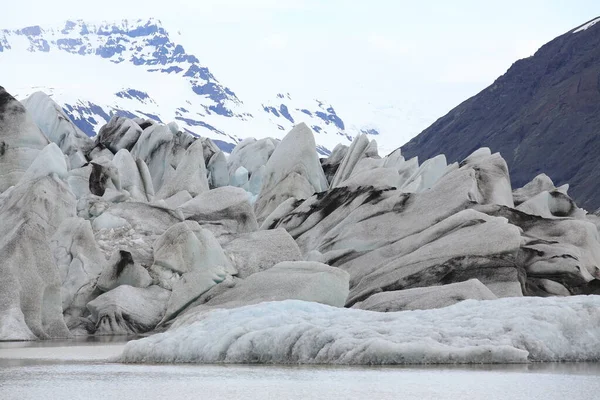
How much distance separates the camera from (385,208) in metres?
31.0

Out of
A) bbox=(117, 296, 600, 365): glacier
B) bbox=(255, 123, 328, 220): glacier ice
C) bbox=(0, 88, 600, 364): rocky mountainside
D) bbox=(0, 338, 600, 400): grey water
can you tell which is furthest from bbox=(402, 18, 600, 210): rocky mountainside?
bbox=(0, 338, 600, 400): grey water

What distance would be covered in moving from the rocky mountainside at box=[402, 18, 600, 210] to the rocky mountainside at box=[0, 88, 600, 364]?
114 meters

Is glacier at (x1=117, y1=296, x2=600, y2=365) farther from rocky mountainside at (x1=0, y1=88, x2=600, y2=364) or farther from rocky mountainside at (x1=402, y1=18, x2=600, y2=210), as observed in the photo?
rocky mountainside at (x1=402, y1=18, x2=600, y2=210)

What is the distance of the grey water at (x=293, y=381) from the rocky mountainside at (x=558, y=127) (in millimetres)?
131984

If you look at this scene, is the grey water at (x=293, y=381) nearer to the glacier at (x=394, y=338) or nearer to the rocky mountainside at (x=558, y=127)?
the glacier at (x=394, y=338)

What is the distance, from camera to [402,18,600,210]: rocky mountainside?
529 feet

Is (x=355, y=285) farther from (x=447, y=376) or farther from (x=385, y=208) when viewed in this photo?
(x=447, y=376)

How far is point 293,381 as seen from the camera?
12.8m

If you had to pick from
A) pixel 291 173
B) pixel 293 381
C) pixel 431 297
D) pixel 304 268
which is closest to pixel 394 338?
pixel 293 381

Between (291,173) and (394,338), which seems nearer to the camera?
(394,338)

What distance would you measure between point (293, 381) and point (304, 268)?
41.6ft

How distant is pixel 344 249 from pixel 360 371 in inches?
634

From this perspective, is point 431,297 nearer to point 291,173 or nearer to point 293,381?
point 293,381

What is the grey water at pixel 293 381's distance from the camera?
11.5 metres
